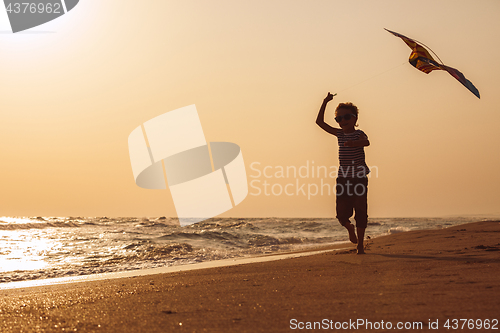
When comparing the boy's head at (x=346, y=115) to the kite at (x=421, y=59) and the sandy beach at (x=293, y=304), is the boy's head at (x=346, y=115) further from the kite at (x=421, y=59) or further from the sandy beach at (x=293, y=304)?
the sandy beach at (x=293, y=304)

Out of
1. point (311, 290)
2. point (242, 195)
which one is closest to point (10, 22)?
point (242, 195)

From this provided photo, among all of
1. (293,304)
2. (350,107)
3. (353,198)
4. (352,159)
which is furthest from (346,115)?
(293,304)

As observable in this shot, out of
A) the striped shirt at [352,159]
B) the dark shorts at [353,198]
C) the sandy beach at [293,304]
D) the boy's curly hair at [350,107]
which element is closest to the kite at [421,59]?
the boy's curly hair at [350,107]

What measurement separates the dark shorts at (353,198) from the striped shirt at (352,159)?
0.07 meters

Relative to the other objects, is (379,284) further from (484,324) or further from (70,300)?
(70,300)

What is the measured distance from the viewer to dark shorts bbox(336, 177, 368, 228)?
425cm

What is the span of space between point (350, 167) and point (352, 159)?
8cm

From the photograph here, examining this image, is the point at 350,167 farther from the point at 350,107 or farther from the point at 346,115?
the point at 350,107

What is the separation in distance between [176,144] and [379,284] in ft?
16.3

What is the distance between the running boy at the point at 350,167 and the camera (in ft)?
13.8

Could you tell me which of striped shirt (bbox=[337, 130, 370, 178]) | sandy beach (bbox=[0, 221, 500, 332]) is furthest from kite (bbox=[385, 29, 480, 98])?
sandy beach (bbox=[0, 221, 500, 332])

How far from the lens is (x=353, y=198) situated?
14.2ft

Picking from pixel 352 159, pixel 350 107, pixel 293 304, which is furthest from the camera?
pixel 350 107

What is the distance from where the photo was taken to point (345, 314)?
1730mm
